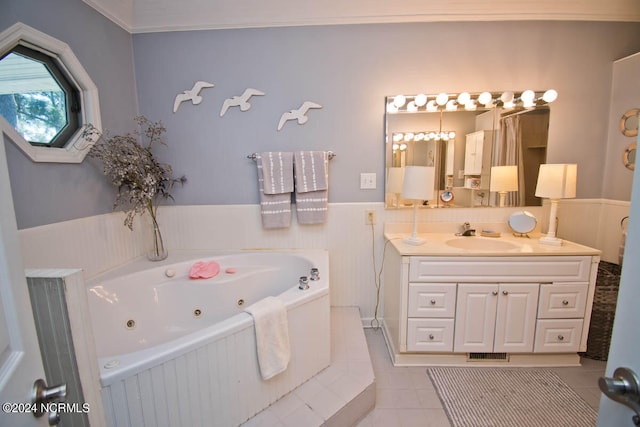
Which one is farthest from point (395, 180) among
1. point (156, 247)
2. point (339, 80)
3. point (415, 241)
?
point (156, 247)

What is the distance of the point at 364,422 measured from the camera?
136cm

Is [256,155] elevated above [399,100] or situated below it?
below

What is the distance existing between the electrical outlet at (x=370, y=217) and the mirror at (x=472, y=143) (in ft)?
0.89

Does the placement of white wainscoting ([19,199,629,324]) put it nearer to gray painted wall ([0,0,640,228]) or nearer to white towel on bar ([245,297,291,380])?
gray painted wall ([0,0,640,228])

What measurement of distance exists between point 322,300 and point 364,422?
25.7 inches

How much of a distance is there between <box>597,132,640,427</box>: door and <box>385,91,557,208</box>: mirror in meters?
1.57

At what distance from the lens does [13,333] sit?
45 cm

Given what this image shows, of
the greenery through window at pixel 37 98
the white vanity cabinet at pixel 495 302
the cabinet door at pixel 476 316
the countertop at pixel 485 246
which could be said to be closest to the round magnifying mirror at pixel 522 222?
the countertop at pixel 485 246

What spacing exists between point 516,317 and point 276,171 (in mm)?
1882

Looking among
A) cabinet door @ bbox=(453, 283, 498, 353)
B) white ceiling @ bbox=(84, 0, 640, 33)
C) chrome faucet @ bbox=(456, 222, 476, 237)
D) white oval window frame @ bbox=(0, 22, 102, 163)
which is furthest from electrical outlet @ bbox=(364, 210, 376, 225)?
white oval window frame @ bbox=(0, 22, 102, 163)

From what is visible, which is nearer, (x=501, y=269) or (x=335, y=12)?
(x=501, y=269)

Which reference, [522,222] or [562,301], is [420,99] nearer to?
[522,222]

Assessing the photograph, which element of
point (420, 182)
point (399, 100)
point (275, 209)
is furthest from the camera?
point (275, 209)

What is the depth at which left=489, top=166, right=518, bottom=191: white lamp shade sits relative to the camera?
1.98 metres
